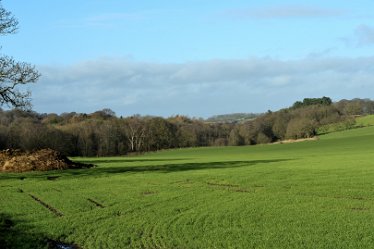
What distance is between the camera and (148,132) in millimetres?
146625

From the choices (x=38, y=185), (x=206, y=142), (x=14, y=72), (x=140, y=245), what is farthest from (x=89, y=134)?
(x=140, y=245)

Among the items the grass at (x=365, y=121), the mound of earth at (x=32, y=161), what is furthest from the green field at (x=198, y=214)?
the grass at (x=365, y=121)

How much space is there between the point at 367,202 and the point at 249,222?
Result: 635 cm

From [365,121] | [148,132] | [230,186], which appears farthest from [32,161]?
[365,121]

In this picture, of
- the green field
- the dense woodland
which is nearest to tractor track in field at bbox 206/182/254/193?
the green field

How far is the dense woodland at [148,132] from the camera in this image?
116 meters

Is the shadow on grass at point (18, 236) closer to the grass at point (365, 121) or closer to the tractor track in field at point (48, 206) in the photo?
the tractor track in field at point (48, 206)

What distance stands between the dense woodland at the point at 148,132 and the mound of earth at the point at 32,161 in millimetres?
66260

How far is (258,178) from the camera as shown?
31109 mm

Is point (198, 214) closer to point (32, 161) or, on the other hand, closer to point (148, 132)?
point (32, 161)

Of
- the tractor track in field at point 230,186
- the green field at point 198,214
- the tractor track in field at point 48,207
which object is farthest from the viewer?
the tractor track in field at point 230,186

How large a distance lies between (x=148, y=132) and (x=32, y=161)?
102m

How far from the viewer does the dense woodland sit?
11612cm

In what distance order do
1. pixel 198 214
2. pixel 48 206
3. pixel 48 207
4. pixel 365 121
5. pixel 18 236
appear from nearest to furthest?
1. pixel 18 236
2. pixel 198 214
3. pixel 48 207
4. pixel 48 206
5. pixel 365 121
